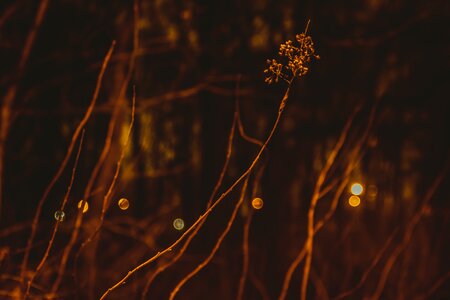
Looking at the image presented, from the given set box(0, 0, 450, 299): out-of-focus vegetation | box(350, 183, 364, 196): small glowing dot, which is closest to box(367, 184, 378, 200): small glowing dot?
box(0, 0, 450, 299): out-of-focus vegetation

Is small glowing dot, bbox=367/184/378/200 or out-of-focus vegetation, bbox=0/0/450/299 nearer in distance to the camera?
out-of-focus vegetation, bbox=0/0/450/299

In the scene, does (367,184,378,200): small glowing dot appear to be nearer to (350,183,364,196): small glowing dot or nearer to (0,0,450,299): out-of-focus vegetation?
(0,0,450,299): out-of-focus vegetation

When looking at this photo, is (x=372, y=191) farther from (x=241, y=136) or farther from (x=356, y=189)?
(x=241, y=136)

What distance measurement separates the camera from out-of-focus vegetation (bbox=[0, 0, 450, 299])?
17.0ft

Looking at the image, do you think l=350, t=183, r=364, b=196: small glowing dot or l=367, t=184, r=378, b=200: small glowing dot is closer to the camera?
l=350, t=183, r=364, b=196: small glowing dot

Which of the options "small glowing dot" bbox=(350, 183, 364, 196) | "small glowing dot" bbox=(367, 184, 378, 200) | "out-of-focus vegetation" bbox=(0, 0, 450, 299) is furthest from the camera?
"small glowing dot" bbox=(367, 184, 378, 200)

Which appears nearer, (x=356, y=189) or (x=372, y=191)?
(x=356, y=189)

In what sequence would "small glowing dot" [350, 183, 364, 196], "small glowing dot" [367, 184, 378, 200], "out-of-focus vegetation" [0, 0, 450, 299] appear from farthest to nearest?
"small glowing dot" [367, 184, 378, 200]
"out-of-focus vegetation" [0, 0, 450, 299]
"small glowing dot" [350, 183, 364, 196]

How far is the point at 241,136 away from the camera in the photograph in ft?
18.8

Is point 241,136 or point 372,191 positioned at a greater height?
point 241,136

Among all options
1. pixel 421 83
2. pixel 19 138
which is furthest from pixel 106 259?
pixel 421 83

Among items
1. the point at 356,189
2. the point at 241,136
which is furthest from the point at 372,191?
the point at 241,136

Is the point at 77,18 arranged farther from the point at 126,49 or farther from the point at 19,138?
the point at 19,138

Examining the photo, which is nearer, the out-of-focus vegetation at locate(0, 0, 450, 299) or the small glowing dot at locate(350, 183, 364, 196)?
the small glowing dot at locate(350, 183, 364, 196)
